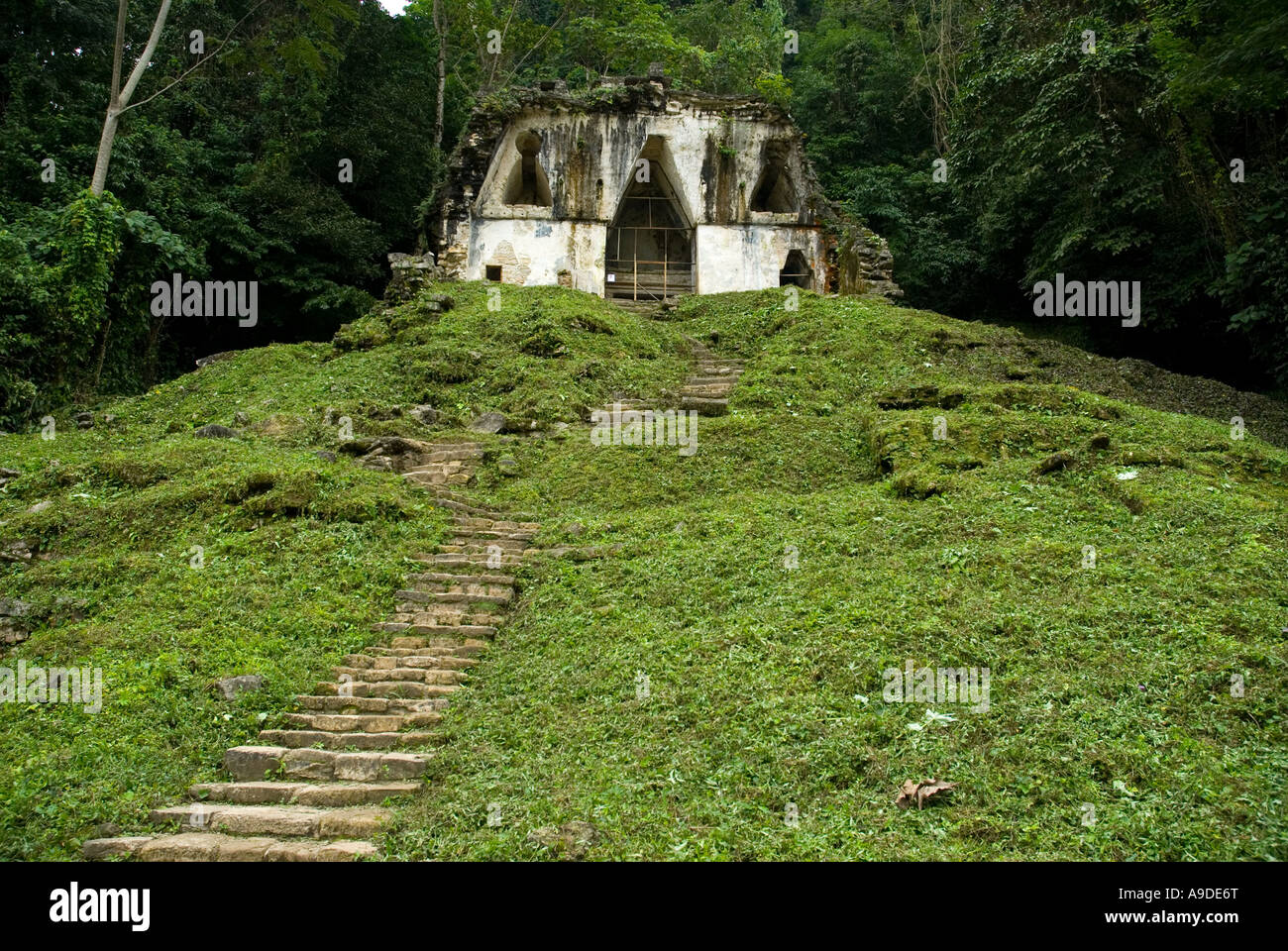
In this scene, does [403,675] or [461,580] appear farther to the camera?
[461,580]

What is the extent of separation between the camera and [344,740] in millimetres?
7055

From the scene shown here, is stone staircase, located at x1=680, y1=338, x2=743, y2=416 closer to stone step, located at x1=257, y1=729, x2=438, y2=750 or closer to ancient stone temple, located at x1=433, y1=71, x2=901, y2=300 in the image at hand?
ancient stone temple, located at x1=433, y1=71, x2=901, y2=300

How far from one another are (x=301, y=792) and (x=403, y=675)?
5.69 feet

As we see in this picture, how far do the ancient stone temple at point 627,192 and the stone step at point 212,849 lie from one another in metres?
19.3

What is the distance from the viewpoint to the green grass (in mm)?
5449

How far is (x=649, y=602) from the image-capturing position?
8820mm

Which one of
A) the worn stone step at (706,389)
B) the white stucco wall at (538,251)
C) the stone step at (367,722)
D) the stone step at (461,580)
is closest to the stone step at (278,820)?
the stone step at (367,722)

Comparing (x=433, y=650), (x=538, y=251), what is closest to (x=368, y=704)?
(x=433, y=650)

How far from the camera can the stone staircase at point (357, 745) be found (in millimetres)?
5672

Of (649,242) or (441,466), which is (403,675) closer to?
(441,466)

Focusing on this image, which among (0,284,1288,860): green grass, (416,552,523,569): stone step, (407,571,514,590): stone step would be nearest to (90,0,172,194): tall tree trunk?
(0,284,1288,860): green grass

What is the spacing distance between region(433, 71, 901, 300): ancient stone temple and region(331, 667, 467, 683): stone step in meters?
17.0

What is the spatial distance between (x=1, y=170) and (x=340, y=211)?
24.5 feet

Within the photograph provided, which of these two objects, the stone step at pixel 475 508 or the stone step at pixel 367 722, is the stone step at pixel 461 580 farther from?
the stone step at pixel 367 722
